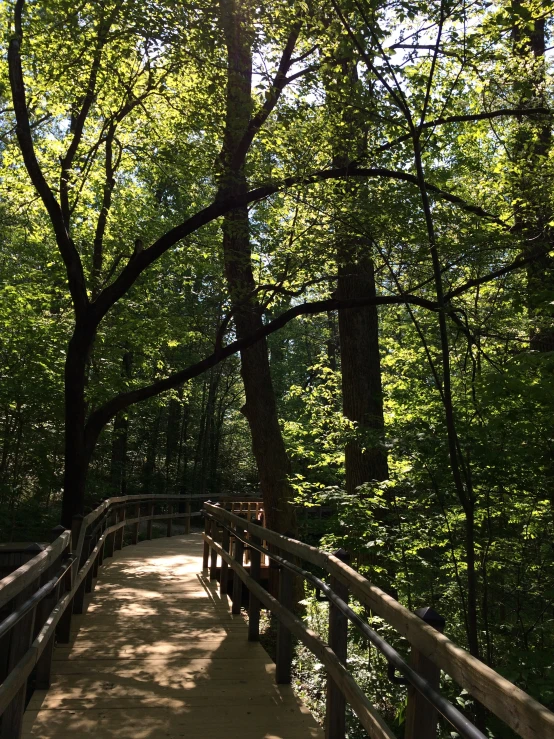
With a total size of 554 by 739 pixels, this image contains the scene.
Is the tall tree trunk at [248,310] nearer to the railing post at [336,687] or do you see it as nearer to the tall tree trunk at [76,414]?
the tall tree trunk at [76,414]

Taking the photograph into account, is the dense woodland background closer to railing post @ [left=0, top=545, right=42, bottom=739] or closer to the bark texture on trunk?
the bark texture on trunk

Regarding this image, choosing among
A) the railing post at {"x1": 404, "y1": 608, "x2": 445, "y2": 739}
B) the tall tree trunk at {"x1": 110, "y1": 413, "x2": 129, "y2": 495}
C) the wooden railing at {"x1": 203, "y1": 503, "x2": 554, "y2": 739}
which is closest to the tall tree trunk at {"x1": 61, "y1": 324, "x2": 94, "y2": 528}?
the wooden railing at {"x1": 203, "y1": 503, "x2": 554, "y2": 739}

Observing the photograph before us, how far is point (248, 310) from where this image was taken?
30.6ft

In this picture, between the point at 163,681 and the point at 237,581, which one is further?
the point at 237,581

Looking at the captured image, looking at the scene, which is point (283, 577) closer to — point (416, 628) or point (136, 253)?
point (416, 628)

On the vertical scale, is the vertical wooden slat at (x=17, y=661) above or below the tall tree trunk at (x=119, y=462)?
below

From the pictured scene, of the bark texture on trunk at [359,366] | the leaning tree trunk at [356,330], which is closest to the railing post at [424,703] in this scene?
the leaning tree trunk at [356,330]

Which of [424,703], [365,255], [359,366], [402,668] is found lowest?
[424,703]

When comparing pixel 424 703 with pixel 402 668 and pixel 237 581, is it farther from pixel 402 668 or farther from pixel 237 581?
pixel 237 581

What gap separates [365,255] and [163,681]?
568 cm

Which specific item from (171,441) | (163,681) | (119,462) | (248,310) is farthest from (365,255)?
(171,441)

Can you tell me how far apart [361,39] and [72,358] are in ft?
17.6

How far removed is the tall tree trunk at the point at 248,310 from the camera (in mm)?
8797

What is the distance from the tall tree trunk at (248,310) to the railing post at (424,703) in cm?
727
